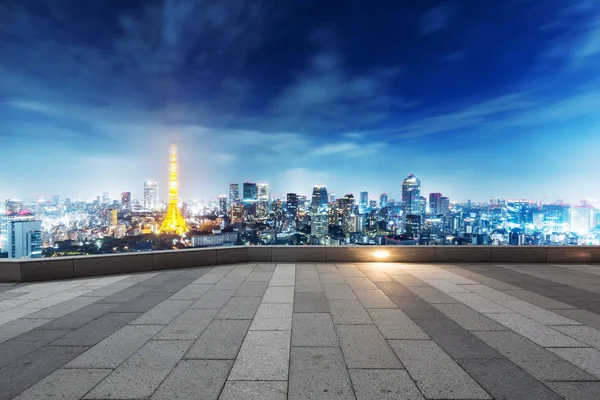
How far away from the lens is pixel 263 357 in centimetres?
452

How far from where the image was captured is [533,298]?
7492 millimetres

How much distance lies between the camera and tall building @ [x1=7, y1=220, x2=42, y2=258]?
14.1 metres

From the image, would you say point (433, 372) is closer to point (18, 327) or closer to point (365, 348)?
point (365, 348)

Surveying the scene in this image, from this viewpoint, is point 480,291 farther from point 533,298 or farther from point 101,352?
point 101,352

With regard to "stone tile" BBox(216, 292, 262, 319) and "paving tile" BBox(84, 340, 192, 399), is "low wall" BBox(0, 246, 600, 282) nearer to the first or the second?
"stone tile" BBox(216, 292, 262, 319)

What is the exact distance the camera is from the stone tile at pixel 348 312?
235 inches

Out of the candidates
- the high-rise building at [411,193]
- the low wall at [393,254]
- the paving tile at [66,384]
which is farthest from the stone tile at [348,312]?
the high-rise building at [411,193]

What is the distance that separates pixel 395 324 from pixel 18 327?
732 centimetres

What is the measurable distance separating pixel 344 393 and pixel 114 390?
288cm

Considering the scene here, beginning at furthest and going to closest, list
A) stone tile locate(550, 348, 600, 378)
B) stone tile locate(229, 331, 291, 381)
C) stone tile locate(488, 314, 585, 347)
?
stone tile locate(488, 314, 585, 347) → stone tile locate(550, 348, 600, 378) → stone tile locate(229, 331, 291, 381)

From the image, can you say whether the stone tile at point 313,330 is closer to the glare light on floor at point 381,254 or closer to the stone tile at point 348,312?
the stone tile at point 348,312

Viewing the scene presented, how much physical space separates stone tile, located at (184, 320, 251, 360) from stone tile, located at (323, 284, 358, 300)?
257cm

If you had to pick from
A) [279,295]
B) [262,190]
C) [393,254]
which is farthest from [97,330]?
[262,190]

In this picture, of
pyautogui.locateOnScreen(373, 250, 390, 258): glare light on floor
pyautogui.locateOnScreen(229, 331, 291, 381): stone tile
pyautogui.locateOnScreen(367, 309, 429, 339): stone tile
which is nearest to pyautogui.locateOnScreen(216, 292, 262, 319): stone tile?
pyautogui.locateOnScreen(229, 331, 291, 381): stone tile
